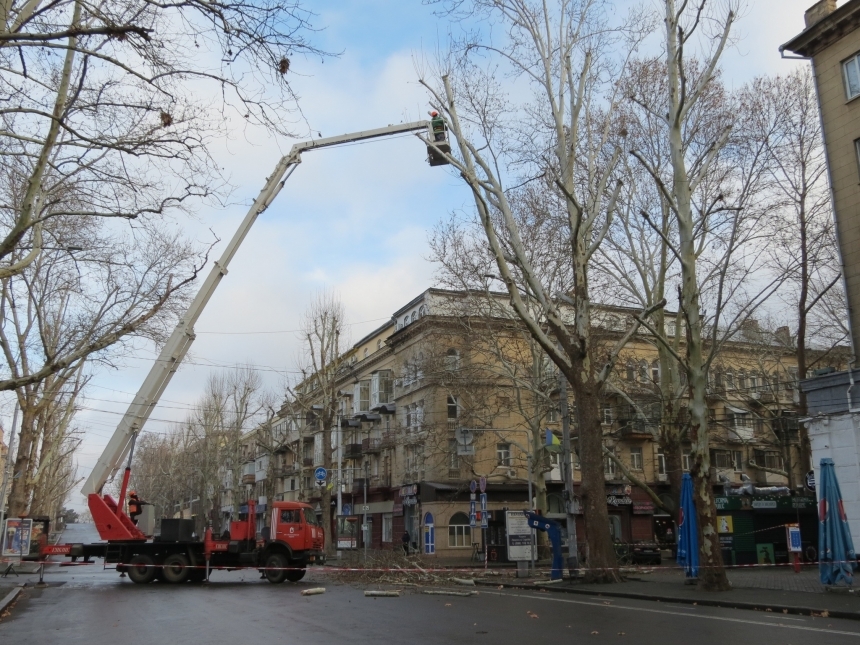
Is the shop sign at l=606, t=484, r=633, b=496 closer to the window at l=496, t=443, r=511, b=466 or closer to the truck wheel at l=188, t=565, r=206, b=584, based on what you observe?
the window at l=496, t=443, r=511, b=466

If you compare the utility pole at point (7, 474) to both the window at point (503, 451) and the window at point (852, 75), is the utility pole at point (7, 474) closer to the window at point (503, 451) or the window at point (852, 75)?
the window at point (503, 451)

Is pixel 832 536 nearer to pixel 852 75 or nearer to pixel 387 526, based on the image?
pixel 852 75

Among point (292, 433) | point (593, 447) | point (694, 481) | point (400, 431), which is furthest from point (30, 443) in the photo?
point (292, 433)

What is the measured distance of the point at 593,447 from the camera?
62.5ft

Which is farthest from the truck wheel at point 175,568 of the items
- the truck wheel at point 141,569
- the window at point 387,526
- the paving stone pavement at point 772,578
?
the window at point 387,526

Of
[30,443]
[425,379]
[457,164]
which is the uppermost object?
[457,164]

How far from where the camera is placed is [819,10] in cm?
2386

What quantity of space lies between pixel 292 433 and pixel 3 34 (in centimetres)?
6877

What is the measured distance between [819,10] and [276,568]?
24302mm

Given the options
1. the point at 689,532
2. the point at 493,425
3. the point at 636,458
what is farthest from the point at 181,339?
the point at 636,458

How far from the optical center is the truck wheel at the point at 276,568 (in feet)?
75.9

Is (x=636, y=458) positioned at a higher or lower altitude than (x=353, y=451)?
lower

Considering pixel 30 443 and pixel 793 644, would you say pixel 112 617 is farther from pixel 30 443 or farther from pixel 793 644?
pixel 30 443

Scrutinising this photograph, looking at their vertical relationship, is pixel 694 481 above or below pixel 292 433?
below
